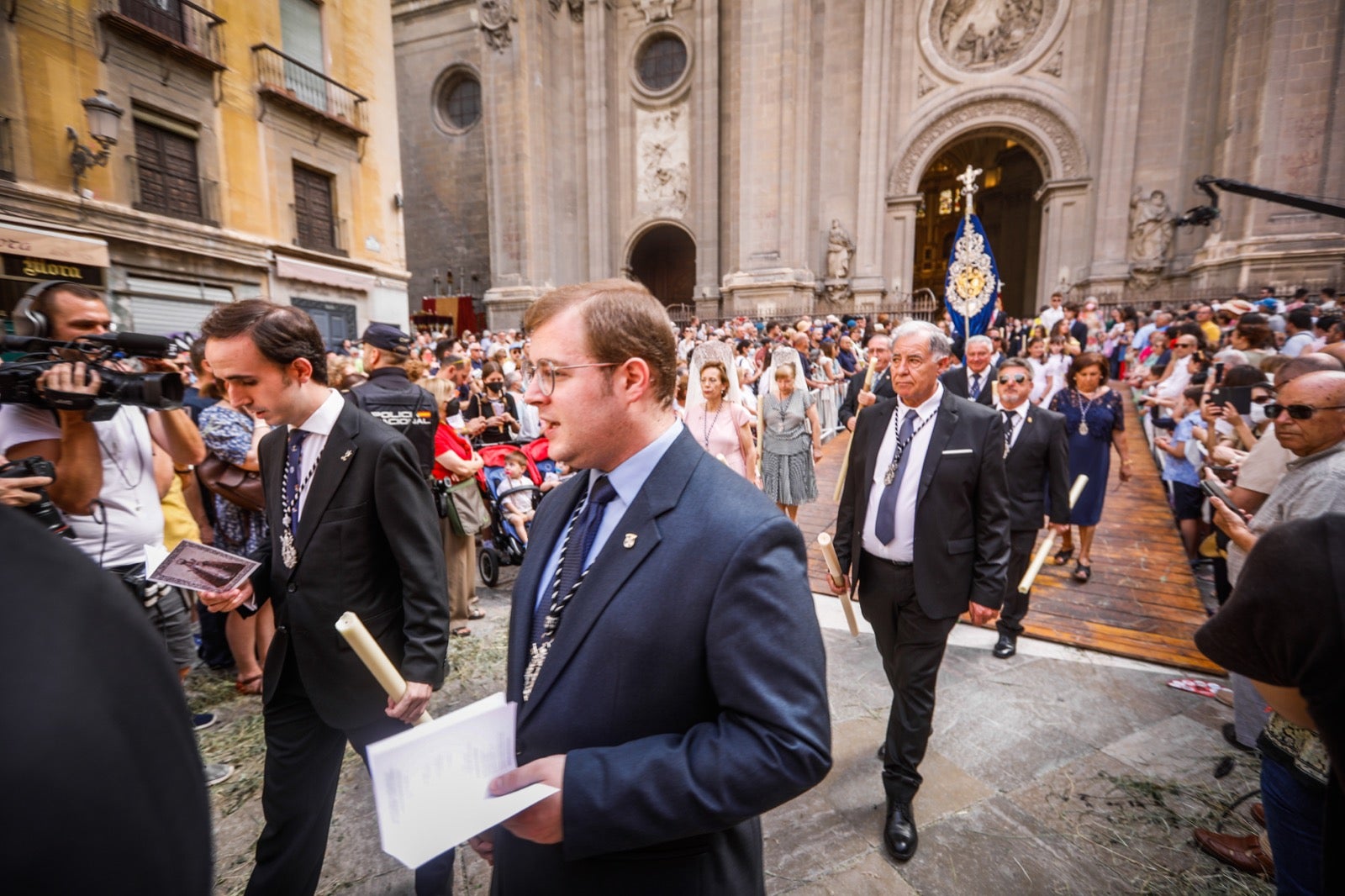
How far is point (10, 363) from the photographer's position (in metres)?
2.17

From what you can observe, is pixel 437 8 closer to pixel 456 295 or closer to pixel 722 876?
pixel 456 295

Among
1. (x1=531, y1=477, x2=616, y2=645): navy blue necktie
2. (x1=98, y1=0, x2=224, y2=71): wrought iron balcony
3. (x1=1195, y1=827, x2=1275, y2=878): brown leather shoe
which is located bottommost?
(x1=1195, y1=827, x2=1275, y2=878): brown leather shoe

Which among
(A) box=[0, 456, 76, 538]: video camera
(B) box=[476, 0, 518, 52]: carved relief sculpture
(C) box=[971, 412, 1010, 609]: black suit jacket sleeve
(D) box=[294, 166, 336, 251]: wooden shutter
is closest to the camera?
(A) box=[0, 456, 76, 538]: video camera

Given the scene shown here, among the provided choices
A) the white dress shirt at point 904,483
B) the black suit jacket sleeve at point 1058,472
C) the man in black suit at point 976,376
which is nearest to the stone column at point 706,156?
the man in black suit at point 976,376

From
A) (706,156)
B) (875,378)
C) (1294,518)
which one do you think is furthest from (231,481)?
(706,156)

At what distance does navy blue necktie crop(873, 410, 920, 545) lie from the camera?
9.91 feet

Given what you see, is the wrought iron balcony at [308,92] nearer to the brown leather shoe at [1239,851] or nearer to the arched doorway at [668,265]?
the arched doorway at [668,265]

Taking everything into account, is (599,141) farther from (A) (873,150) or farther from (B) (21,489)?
(B) (21,489)

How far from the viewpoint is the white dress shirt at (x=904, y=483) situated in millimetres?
2990

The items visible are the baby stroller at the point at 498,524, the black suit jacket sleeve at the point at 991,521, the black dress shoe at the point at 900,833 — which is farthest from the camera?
the baby stroller at the point at 498,524

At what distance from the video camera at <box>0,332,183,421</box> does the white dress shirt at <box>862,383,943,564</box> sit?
308 centimetres

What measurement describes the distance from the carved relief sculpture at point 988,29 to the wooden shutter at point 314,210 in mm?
18989

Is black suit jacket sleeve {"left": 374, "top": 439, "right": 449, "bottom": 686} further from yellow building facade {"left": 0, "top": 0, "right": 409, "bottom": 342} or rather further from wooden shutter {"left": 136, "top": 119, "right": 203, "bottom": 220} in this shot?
wooden shutter {"left": 136, "top": 119, "right": 203, "bottom": 220}

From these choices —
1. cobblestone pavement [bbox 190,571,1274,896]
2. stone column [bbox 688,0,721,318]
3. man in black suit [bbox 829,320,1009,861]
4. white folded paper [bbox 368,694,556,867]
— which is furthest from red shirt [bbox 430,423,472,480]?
stone column [bbox 688,0,721,318]
